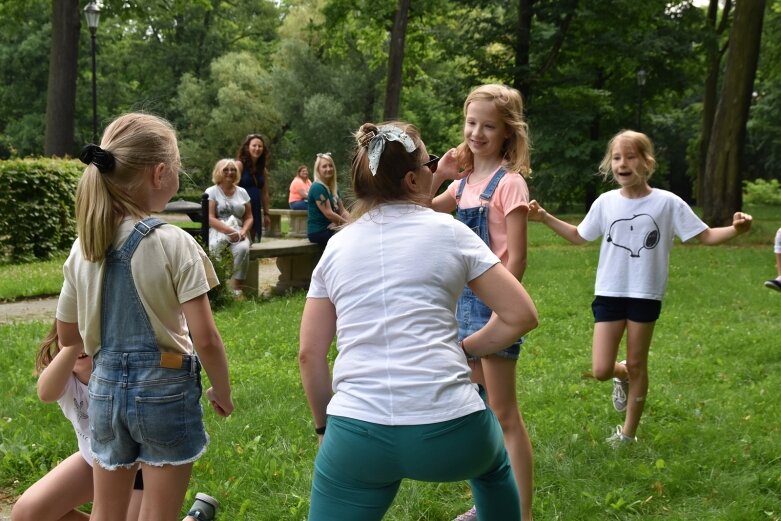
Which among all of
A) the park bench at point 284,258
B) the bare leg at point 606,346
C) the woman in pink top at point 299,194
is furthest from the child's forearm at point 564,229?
the woman in pink top at point 299,194

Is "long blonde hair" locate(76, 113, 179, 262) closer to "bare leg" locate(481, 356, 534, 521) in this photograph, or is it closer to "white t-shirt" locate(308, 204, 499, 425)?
"white t-shirt" locate(308, 204, 499, 425)

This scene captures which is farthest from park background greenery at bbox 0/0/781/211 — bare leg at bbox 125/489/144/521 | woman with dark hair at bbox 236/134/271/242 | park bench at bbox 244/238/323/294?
bare leg at bbox 125/489/144/521

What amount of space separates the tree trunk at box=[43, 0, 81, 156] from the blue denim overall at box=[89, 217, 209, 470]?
1936cm

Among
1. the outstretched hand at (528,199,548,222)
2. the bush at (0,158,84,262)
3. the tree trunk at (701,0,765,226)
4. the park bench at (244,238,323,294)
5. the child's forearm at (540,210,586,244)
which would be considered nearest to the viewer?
the outstretched hand at (528,199,548,222)

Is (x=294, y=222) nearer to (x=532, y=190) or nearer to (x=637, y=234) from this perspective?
(x=637, y=234)

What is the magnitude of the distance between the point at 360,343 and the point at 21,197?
48.2 ft

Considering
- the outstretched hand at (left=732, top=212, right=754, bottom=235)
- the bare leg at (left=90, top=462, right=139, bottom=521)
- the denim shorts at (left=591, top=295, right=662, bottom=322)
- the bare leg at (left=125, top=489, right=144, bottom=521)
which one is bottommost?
the bare leg at (left=125, top=489, right=144, bottom=521)

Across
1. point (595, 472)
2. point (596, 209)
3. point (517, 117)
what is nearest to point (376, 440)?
point (517, 117)

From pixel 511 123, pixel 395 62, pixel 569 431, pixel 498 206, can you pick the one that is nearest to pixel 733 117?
pixel 395 62

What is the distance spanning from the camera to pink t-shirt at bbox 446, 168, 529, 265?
3574 millimetres

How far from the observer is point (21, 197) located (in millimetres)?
15477

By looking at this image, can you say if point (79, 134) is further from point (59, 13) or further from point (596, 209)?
point (596, 209)

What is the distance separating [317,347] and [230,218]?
867 cm

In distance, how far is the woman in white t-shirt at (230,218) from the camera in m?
10.7
